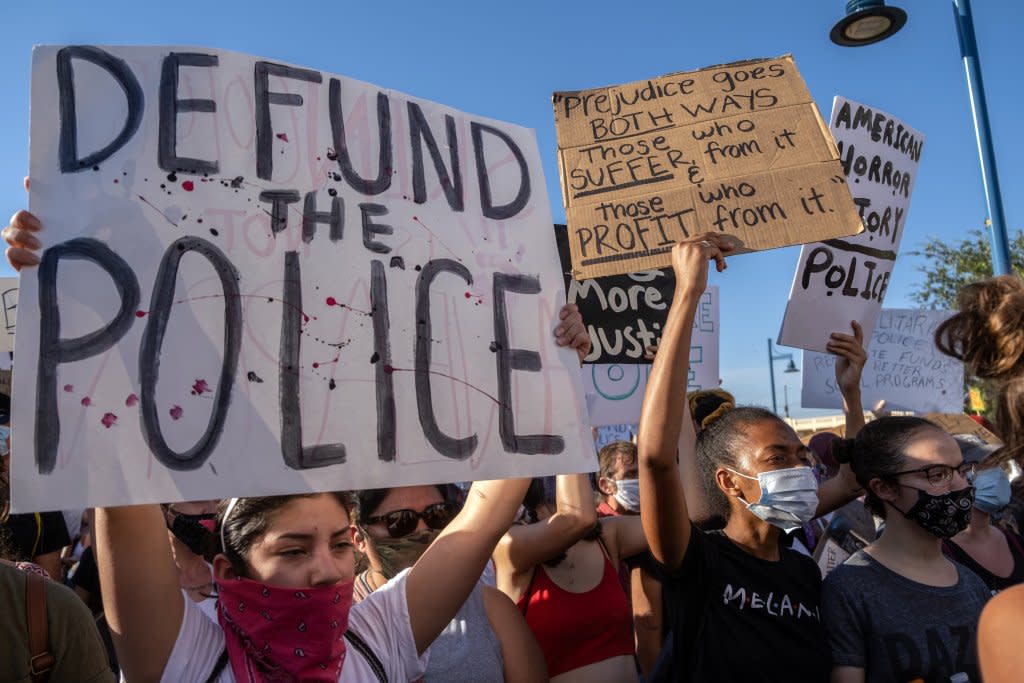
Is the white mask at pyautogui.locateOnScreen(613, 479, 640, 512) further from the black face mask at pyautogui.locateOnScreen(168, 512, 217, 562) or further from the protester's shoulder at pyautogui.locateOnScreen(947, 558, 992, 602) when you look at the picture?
the black face mask at pyautogui.locateOnScreen(168, 512, 217, 562)

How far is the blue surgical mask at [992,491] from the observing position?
3.97 meters

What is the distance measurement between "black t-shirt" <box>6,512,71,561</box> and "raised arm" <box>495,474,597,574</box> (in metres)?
2.11

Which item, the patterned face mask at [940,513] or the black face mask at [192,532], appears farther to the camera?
the black face mask at [192,532]

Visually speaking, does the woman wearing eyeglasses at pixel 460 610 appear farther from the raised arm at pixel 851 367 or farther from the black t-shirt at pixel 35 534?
the raised arm at pixel 851 367

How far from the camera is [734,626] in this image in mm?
2576

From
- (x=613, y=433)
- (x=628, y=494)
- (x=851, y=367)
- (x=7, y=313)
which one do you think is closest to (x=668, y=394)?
(x=851, y=367)

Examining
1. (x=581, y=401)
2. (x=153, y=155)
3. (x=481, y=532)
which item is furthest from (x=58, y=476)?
(x=581, y=401)

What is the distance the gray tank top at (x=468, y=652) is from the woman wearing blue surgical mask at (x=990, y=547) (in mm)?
1956

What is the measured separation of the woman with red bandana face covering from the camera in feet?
5.78

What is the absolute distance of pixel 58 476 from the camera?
165cm

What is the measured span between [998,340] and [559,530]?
5.48 feet

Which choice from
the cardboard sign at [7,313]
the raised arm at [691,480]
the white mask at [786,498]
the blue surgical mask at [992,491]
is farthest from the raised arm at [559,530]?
the cardboard sign at [7,313]

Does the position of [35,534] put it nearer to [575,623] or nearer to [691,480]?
[575,623]

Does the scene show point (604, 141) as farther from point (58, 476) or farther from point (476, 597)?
point (58, 476)
